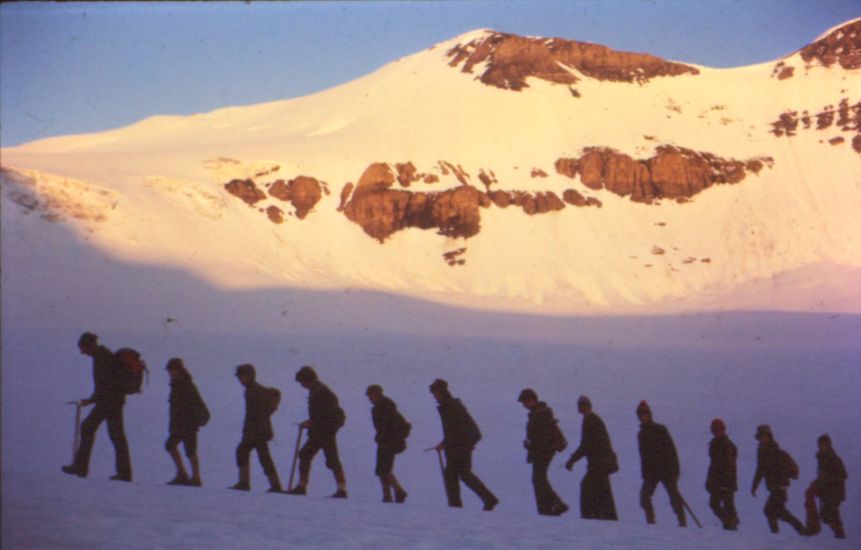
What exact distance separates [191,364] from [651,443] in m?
26.6

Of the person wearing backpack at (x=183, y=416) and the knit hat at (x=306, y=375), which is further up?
the knit hat at (x=306, y=375)

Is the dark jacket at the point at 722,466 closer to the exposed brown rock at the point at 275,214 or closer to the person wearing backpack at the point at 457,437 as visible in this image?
the person wearing backpack at the point at 457,437

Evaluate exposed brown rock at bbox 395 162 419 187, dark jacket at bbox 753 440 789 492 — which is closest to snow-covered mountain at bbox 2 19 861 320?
exposed brown rock at bbox 395 162 419 187

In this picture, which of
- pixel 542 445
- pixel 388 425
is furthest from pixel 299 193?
pixel 542 445

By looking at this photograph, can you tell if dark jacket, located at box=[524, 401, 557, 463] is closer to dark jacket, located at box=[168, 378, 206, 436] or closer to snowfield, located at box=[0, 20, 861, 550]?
snowfield, located at box=[0, 20, 861, 550]

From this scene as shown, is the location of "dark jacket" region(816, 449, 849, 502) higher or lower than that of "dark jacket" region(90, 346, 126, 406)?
lower

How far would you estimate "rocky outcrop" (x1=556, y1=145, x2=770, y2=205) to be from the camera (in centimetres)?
7925

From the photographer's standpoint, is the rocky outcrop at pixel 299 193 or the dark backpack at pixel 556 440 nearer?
the dark backpack at pixel 556 440

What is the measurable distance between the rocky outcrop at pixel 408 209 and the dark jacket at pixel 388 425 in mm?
61066

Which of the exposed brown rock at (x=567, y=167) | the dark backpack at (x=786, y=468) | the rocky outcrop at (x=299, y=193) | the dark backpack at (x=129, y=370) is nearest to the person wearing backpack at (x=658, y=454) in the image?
the dark backpack at (x=786, y=468)

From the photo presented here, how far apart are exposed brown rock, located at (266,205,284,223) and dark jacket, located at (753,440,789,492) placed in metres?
58.8

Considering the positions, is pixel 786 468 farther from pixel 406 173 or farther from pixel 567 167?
pixel 567 167

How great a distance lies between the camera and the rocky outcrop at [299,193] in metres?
71.4

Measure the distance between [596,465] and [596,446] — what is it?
20 cm
